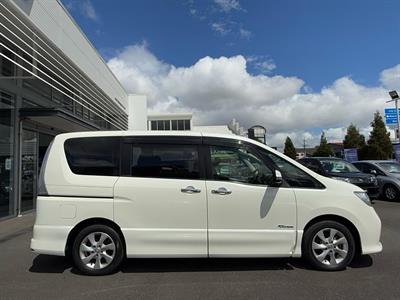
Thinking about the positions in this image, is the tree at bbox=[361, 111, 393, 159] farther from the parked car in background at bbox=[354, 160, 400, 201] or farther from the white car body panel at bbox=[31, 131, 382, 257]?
the white car body panel at bbox=[31, 131, 382, 257]

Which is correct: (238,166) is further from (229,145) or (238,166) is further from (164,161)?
(164,161)

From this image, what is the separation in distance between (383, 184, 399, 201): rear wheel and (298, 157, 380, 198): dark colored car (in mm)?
876

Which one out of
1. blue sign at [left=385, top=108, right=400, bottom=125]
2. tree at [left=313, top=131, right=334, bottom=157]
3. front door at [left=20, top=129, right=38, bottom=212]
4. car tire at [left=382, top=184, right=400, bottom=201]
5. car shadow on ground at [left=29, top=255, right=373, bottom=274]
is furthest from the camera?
tree at [left=313, top=131, right=334, bottom=157]

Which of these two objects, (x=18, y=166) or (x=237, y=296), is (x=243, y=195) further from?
(x=18, y=166)

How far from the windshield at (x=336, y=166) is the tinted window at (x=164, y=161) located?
9519 millimetres

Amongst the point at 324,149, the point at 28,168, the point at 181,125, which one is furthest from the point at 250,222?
the point at 324,149

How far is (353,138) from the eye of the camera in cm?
5659

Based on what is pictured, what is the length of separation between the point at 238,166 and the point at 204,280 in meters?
1.65

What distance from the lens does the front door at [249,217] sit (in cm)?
573

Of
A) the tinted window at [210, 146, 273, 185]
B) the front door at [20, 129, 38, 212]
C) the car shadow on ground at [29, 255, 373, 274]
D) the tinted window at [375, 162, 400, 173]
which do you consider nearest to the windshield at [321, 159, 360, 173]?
the tinted window at [375, 162, 400, 173]

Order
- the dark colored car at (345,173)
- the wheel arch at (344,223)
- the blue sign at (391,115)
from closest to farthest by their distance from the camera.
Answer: the wheel arch at (344,223) → the dark colored car at (345,173) → the blue sign at (391,115)

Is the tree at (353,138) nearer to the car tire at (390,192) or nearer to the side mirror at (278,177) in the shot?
the car tire at (390,192)

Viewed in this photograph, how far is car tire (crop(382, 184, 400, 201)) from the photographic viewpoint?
14945mm

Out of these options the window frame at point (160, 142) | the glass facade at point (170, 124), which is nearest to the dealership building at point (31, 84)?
the window frame at point (160, 142)
